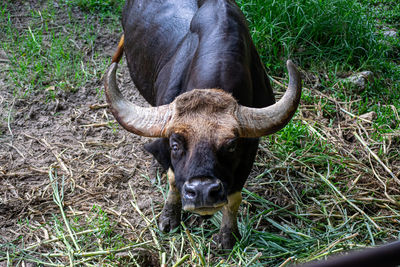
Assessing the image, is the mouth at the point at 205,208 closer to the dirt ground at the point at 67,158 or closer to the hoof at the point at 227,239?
the hoof at the point at 227,239

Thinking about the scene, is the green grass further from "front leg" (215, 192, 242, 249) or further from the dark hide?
"front leg" (215, 192, 242, 249)

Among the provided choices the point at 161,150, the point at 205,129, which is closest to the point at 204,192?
the point at 205,129

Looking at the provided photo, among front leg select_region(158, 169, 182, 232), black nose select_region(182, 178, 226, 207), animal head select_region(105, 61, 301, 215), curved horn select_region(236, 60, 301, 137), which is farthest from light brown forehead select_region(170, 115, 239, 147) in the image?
front leg select_region(158, 169, 182, 232)

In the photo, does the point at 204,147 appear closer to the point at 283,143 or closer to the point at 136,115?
the point at 136,115

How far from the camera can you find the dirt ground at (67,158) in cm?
392

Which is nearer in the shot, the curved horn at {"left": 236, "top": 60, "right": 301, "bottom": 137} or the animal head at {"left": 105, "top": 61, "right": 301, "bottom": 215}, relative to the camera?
the animal head at {"left": 105, "top": 61, "right": 301, "bottom": 215}

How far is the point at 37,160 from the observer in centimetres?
443

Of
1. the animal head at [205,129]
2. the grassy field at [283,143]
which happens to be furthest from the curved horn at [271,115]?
Result: the grassy field at [283,143]

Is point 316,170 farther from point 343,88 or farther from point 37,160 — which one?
point 37,160

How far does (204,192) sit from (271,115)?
723 mm

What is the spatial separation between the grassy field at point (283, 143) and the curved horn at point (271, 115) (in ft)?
3.03

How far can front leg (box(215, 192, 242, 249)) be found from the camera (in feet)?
11.2

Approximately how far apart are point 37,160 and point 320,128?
3.08m

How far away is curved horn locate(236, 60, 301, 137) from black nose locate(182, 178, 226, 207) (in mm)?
431
